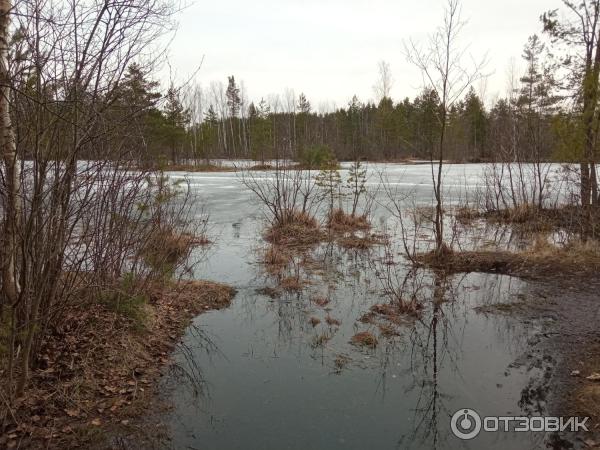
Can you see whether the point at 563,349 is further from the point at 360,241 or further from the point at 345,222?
the point at 345,222

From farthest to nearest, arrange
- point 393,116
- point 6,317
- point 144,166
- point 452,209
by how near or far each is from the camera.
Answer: point 393,116
point 452,209
point 144,166
point 6,317

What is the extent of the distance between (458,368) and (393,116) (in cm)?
5194

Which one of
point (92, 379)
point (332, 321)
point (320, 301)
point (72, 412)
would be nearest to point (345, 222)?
point (320, 301)

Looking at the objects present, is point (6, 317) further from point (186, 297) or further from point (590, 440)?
point (590, 440)

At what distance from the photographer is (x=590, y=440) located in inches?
130

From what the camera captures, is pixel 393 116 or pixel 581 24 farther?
pixel 393 116

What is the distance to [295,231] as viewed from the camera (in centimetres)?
1154

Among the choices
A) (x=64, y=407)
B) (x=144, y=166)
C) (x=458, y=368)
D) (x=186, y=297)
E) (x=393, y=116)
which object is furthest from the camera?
(x=393, y=116)

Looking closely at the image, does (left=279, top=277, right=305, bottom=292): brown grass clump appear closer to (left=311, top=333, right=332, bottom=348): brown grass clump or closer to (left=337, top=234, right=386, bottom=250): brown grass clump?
(left=311, top=333, right=332, bottom=348): brown grass clump

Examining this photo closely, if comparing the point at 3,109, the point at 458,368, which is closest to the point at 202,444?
the point at 458,368

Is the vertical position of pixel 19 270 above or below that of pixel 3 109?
below

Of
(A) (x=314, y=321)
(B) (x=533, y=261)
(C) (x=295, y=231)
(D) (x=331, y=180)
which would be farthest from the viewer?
(D) (x=331, y=180)

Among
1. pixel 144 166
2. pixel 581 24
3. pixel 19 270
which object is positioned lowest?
pixel 19 270

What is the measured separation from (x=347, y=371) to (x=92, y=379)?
2.59 metres
